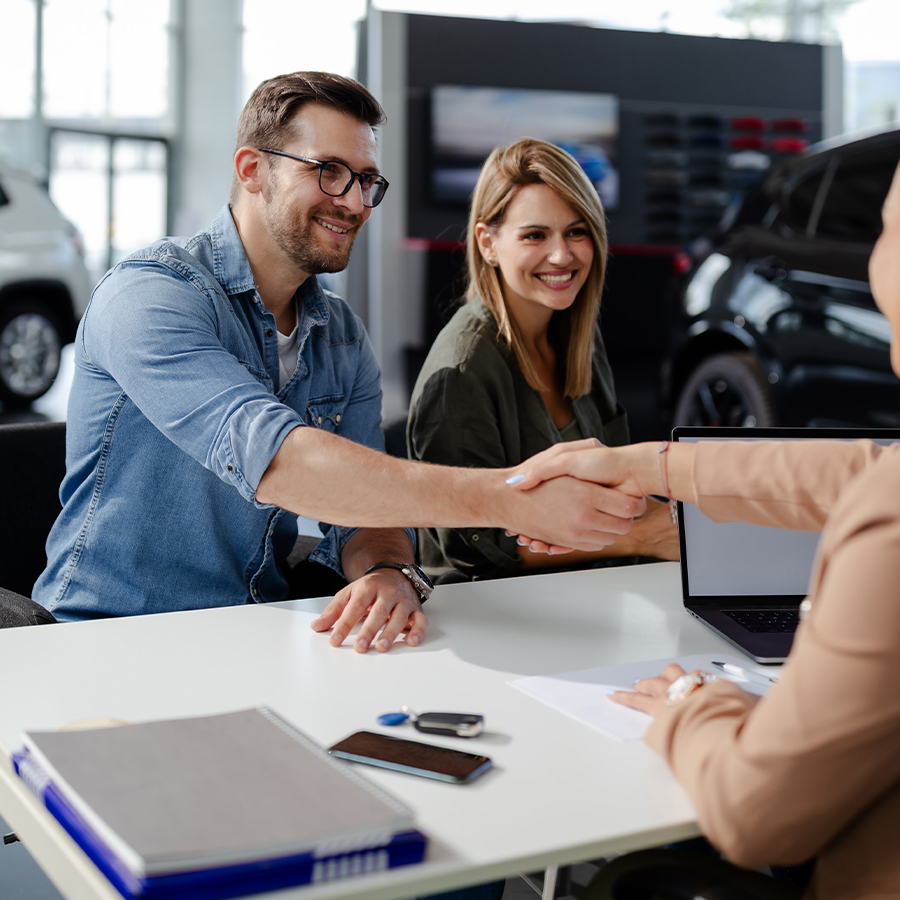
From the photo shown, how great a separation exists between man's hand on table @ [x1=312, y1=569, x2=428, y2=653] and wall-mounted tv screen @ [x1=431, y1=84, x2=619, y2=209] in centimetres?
578

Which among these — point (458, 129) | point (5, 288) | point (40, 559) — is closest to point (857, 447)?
point (40, 559)

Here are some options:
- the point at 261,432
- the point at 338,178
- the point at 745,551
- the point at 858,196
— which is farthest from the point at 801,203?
the point at 261,432

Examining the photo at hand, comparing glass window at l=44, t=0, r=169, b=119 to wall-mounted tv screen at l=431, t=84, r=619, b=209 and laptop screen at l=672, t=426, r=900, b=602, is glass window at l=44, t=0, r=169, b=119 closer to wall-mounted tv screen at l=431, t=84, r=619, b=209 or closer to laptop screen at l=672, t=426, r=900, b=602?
wall-mounted tv screen at l=431, t=84, r=619, b=209

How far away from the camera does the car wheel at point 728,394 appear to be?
436 cm

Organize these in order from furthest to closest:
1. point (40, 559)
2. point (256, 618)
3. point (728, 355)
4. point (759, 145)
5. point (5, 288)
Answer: point (759, 145)
point (5, 288)
point (728, 355)
point (40, 559)
point (256, 618)

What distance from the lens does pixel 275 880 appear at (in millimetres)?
817

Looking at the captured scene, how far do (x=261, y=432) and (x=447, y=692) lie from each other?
1.69 feet

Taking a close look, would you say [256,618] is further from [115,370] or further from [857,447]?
[857,447]

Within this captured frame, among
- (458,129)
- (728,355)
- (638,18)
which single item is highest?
(638,18)

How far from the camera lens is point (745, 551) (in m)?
1.71

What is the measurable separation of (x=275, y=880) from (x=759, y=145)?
8.14 metres

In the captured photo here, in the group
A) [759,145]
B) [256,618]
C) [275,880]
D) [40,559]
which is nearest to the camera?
[275,880]

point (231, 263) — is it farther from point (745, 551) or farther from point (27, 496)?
point (745, 551)

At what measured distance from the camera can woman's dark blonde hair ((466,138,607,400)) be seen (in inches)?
96.0
